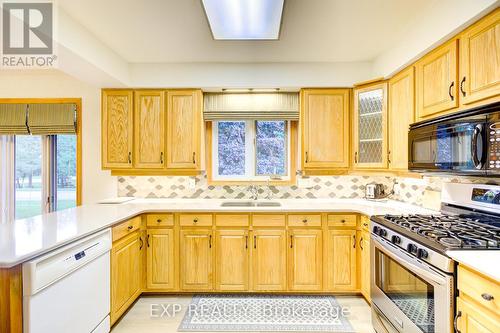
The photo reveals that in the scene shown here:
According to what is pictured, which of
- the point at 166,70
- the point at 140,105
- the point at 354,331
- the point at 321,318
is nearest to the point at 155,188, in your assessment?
the point at 140,105

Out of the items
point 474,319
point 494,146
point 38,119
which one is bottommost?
point 474,319

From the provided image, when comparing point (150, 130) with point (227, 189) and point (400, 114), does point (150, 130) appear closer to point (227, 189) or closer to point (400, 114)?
point (227, 189)

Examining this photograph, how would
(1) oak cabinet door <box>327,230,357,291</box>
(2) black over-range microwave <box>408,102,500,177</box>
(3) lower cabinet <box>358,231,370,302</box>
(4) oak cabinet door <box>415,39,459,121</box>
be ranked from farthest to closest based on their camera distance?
(1) oak cabinet door <box>327,230,357,291</box>
(3) lower cabinet <box>358,231,370,302</box>
(4) oak cabinet door <box>415,39,459,121</box>
(2) black over-range microwave <box>408,102,500,177</box>

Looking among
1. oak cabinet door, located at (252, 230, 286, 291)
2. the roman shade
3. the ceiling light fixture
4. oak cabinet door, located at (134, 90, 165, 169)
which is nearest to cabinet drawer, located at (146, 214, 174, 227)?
oak cabinet door, located at (134, 90, 165, 169)

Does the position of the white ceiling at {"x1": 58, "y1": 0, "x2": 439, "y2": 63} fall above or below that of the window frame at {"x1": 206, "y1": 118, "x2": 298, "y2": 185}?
above

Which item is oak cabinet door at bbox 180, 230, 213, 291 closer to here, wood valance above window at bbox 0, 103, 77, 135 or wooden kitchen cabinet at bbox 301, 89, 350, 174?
wooden kitchen cabinet at bbox 301, 89, 350, 174

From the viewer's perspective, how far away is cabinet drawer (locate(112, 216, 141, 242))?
2.26m

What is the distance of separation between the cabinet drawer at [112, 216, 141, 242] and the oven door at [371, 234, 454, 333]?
2088 millimetres

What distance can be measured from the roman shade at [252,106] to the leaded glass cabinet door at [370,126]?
2.25ft

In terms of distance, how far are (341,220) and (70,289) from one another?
2.31 meters

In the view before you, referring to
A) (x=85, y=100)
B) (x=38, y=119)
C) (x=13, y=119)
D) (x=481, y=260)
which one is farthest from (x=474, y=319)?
(x=13, y=119)

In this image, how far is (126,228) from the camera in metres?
2.44

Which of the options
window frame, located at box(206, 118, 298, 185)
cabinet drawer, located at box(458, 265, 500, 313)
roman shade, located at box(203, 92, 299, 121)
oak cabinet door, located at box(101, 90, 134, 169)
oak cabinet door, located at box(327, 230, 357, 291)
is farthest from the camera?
window frame, located at box(206, 118, 298, 185)

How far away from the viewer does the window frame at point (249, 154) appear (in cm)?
342
